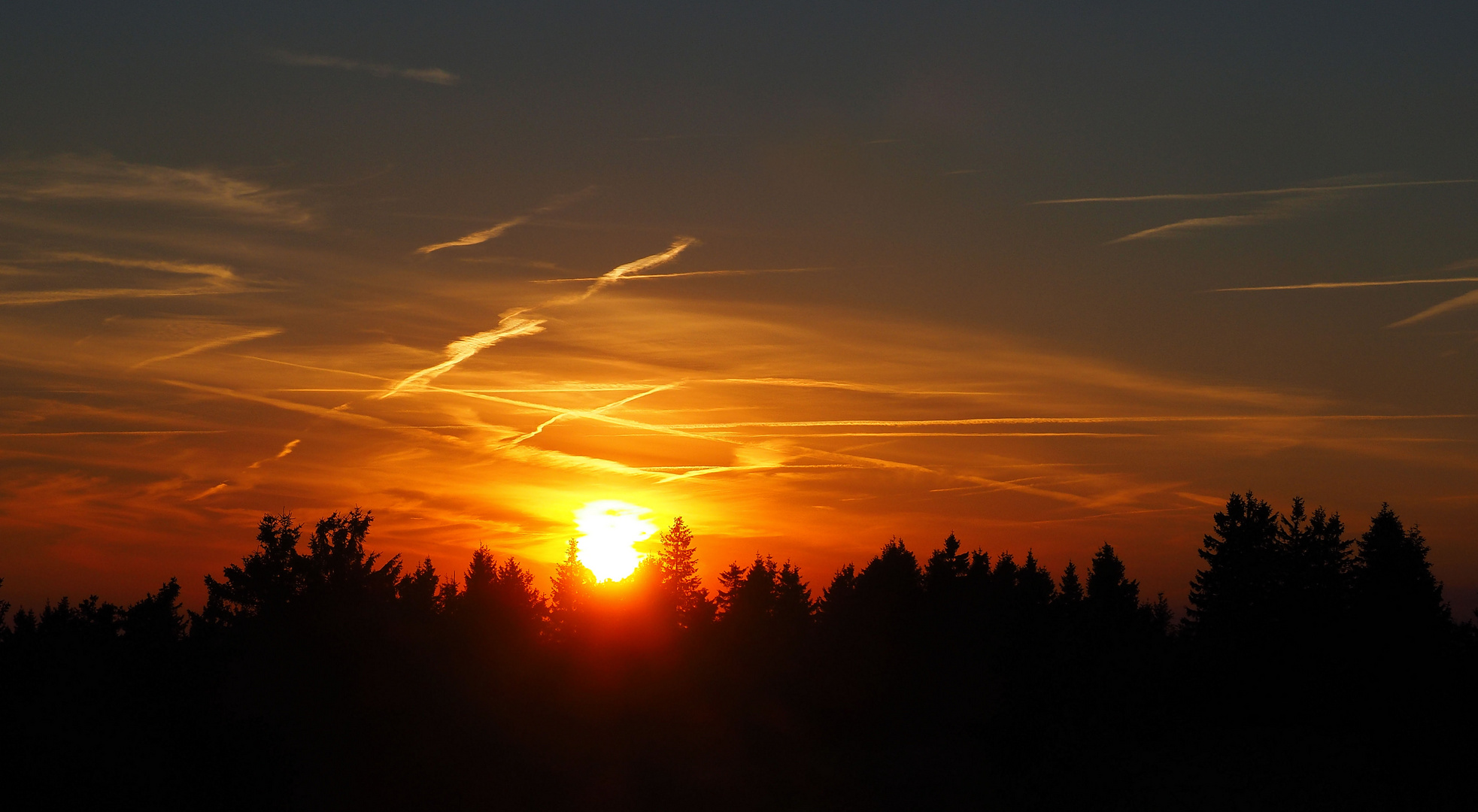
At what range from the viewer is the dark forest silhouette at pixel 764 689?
33406 millimetres

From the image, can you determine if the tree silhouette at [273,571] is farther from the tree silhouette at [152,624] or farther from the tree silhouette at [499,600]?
the tree silhouette at [499,600]

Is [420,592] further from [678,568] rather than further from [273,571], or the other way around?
[273,571]

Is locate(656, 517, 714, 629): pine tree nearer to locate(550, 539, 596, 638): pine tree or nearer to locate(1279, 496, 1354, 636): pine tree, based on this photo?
locate(550, 539, 596, 638): pine tree

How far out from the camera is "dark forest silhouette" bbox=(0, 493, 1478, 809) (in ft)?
110

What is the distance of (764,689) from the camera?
89312 millimetres

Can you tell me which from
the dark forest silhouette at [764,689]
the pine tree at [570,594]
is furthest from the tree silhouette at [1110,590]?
the pine tree at [570,594]

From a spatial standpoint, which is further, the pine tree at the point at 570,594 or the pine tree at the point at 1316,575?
the pine tree at the point at 570,594

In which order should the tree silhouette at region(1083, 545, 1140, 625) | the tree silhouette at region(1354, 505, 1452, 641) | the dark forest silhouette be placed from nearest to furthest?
the dark forest silhouette < the tree silhouette at region(1354, 505, 1452, 641) < the tree silhouette at region(1083, 545, 1140, 625)

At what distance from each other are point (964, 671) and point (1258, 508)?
89.4 feet

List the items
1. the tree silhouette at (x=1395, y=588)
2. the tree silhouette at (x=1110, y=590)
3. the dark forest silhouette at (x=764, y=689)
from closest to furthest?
the dark forest silhouette at (x=764, y=689), the tree silhouette at (x=1395, y=588), the tree silhouette at (x=1110, y=590)

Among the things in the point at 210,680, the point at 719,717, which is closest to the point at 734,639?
the point at 719,717

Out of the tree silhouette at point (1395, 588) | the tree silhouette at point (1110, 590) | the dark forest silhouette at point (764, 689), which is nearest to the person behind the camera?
the dark forest silhouette at point (764, 689)

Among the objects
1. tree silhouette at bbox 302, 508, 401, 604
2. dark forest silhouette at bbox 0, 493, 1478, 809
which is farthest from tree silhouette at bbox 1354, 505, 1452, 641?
tree silhouette at bbox 302, 508, 401, 604

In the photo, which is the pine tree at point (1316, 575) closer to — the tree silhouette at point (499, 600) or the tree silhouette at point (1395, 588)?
the tree silhouette at point (1395, 588)
